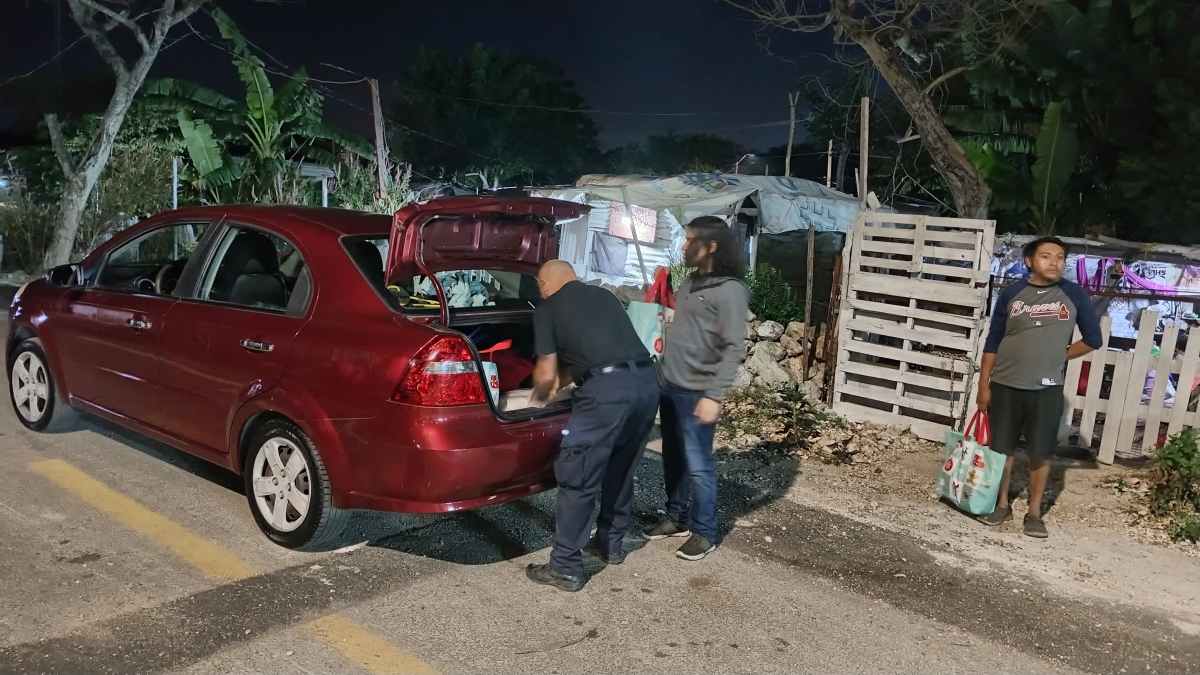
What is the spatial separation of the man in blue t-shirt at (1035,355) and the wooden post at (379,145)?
39.6 ft

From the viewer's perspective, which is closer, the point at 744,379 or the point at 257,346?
the point at 257,346

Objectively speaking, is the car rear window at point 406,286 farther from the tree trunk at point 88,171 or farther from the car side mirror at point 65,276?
the tree trunk at point 88,171

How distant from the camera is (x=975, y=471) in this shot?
5.40 m

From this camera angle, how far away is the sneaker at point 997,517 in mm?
5408

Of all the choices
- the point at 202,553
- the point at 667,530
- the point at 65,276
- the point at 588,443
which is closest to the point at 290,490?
the point at 202,553

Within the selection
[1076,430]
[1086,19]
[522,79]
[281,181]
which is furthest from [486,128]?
[1076,430]

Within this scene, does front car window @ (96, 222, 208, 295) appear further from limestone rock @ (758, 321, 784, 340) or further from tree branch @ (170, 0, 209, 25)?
tree branch @ (170, 0, 209, 25)

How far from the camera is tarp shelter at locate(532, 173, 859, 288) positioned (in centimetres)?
1795

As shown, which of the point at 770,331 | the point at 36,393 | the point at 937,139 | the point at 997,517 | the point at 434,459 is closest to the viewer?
the point at 434,459

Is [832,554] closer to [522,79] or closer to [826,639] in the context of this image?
[826,639]

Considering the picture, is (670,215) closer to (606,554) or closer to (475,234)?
(475,234)

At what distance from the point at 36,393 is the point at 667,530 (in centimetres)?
435

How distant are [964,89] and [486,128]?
31.7m

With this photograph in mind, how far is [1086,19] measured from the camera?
14312 millimetres
